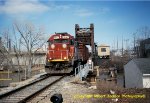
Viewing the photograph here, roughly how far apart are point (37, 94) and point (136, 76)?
2431cm

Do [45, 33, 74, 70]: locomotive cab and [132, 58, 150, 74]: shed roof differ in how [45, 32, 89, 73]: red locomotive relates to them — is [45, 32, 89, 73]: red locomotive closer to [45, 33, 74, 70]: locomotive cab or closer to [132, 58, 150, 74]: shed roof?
[45, 33, 74, 70]: locomotive cab

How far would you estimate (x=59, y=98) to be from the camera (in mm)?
5395

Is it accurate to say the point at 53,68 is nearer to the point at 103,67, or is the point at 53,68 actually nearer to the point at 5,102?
the point at 5,102

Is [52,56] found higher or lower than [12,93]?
higher

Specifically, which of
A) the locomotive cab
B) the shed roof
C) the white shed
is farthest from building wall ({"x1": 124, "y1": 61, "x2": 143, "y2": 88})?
the locomotive cab

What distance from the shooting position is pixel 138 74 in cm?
3275

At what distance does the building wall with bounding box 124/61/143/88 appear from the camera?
105 ft

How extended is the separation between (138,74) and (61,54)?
14.6 m

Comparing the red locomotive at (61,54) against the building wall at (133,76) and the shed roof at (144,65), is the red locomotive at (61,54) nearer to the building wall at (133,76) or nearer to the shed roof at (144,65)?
the shed roof at (144,65)

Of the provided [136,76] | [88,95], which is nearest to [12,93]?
[88,95]

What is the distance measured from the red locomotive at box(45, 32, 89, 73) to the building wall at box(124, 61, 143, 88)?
12.5 m

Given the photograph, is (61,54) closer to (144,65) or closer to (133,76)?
(144,65)

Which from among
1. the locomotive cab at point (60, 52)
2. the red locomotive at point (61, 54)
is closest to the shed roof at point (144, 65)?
the red locomotive at point (61, 54)

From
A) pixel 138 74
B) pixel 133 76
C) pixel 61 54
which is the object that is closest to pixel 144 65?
pixel 138 74
